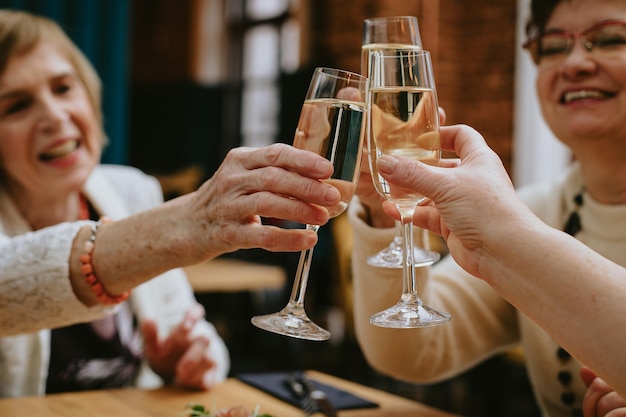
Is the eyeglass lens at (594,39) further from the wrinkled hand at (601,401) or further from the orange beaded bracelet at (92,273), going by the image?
the orange beaded bracelet at (92,273)

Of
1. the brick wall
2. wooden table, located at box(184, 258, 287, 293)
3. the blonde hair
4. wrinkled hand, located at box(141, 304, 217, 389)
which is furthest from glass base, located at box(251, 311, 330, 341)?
the brick wall

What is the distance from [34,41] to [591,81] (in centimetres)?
134

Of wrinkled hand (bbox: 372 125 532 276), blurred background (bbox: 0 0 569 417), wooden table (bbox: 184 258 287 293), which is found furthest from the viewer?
blurred background (bbox: 0 0 569 417)

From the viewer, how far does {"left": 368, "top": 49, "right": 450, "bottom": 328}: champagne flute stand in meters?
0.93

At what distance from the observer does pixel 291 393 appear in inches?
55.7

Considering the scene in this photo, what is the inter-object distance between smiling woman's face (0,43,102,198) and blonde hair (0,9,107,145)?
0.05ft

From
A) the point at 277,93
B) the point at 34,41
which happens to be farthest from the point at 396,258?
the point at 277,93

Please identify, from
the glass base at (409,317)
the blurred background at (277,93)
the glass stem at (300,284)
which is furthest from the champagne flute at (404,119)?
the blurred background at (277,93)

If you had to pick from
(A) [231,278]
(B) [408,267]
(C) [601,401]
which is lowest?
(A) [231,278]

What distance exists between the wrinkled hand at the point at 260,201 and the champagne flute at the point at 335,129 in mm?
19

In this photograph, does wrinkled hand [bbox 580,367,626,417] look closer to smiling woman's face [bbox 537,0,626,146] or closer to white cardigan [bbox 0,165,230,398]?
smiling woman's face [bbox 537,0,626,146]

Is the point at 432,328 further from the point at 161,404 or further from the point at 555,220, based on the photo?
the point at 161,404

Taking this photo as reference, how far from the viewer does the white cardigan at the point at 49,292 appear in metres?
1.22

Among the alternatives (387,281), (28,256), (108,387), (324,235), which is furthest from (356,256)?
(324,235)
